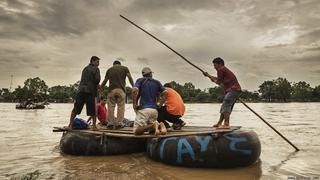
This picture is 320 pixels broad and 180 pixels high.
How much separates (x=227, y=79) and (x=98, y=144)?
395cm

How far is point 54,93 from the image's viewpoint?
144 m

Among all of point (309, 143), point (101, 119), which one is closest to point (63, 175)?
point (101, 119)

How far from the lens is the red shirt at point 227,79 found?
28.2 ft

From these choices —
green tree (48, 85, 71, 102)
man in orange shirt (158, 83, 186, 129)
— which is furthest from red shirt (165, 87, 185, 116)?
green tree (48, 85, 71, 102)

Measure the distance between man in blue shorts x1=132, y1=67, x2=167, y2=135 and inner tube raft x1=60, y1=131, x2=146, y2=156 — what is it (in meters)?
1.01

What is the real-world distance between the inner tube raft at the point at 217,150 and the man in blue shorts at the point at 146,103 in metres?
0.91

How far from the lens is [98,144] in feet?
29.8

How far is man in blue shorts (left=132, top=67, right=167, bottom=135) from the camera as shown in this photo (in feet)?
26.9

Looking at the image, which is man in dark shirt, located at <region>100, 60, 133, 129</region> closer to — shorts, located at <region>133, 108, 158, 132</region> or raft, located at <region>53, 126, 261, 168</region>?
shorts, located at <region>133, 108, 158, 132</region>

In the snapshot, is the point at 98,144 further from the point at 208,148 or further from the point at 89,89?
the point at 208,148

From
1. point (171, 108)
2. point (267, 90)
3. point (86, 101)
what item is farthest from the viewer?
point (267, 90)

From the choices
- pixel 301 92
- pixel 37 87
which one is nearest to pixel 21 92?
pixel 37 87

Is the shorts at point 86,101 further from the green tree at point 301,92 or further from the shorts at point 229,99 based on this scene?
the green tree at point 301,92

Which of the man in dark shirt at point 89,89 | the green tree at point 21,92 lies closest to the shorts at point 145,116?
the man in dark shirt at point 89,89
